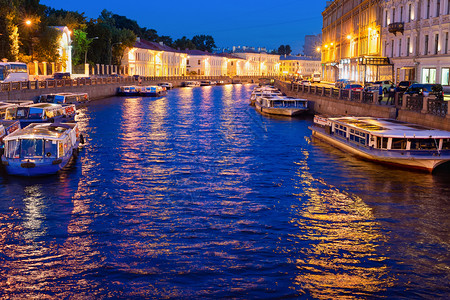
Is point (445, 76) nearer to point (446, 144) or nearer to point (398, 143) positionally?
point (398, 143)

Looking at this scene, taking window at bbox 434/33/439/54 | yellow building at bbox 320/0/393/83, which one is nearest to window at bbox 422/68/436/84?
window at bbox 434/33/439/54

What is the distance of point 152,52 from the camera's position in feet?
497

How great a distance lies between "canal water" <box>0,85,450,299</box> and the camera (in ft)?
46.6

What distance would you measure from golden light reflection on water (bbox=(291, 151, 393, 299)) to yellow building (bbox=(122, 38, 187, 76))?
11432cm

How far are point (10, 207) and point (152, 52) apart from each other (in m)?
134

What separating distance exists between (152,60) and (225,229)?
139402 mm

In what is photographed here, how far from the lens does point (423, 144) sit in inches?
1054

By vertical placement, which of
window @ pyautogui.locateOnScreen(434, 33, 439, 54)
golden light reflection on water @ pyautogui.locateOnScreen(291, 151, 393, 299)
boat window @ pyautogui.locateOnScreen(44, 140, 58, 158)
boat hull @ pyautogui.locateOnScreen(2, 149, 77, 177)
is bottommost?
golden light reflection on water @ pyautogui.locateOnScreen(291, 151, 393, 299)

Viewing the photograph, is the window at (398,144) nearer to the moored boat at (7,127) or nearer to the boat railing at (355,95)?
the boat railing at (355,95)

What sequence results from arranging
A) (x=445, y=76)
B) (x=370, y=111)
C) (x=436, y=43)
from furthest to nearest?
(x=436, y=43) → (x=445, y=76) → (x=370, y=111)

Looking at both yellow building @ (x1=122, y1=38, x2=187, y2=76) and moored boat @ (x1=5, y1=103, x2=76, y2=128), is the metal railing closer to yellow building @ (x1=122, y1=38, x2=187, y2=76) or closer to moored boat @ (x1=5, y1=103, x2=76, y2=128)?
moored boat @ (x1=5, y1=103, x2=76, y2=128)

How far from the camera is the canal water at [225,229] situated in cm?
1420

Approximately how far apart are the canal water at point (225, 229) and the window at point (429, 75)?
2975 centimetres

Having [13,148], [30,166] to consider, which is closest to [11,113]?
[13,148]
